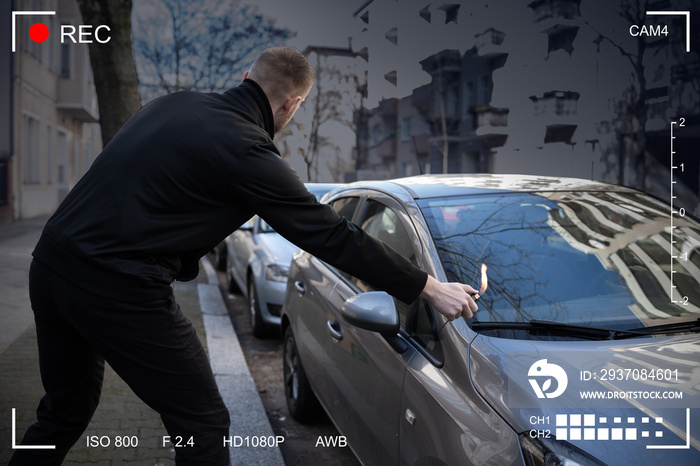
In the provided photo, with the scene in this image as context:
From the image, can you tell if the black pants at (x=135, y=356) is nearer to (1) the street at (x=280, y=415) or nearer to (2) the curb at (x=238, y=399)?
(2) the curb at (x=238, y=399)

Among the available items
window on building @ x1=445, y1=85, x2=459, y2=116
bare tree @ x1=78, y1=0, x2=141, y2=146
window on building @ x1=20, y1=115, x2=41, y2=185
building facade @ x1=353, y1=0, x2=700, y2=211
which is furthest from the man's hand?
window on building @ x1=20, y1=115, x2=41, y2=185

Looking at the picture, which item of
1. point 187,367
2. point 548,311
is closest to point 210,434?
point 187,367

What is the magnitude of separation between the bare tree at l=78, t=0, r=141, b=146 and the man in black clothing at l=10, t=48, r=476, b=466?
5.46 m

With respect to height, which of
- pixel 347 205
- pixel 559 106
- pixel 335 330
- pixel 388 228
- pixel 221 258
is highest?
pixel 559 106

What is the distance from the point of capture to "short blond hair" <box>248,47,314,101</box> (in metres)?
2.36

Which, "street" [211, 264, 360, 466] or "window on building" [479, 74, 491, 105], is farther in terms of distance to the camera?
"window on building" [479, 74, 491, 105]

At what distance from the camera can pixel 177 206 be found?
2113mm

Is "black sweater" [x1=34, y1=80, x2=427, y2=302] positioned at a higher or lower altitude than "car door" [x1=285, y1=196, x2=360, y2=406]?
higher

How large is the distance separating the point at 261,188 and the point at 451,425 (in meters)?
1.00

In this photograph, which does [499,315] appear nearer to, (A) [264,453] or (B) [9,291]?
(A) [264,453]

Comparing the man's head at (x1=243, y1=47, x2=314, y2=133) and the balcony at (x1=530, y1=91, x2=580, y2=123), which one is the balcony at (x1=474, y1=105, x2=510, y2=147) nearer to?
the balcony at (x1=530, y1=91, x2=580, y2=123)

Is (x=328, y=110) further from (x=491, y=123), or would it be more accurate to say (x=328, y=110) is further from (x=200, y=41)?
(x=491, y=123)

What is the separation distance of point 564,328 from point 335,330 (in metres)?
1.35

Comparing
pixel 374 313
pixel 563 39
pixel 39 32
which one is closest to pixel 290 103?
pixel 374 313
